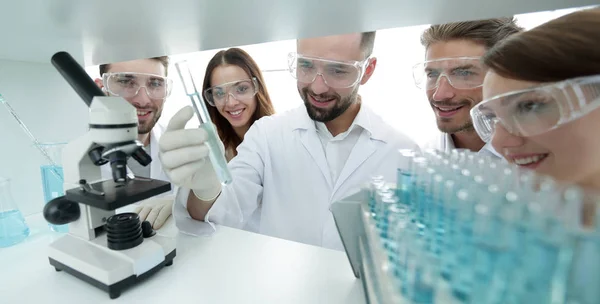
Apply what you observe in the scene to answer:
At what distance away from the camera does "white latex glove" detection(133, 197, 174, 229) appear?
98 centimetres

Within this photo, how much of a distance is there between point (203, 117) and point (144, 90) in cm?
112

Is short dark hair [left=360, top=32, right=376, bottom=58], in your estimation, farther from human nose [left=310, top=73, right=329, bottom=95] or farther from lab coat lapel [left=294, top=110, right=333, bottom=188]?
lab coat lapel [left=294, top=110, right=333, bottom=188]

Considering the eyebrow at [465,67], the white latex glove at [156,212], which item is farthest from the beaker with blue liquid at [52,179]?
the eyebrow at [465,67]

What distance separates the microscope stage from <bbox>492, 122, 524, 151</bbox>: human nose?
898mm

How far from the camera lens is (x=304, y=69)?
1.70 meters

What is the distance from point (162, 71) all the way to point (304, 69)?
88 centimetres

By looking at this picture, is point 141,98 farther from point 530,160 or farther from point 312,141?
point 530,160

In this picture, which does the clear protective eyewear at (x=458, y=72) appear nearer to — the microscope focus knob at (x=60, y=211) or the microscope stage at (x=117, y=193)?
the microscope stage at (x=117, y=193)

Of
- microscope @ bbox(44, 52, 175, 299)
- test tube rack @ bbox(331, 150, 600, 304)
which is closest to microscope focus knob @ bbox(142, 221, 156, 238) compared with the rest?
microscope @ bbox(44, 52, 175, 299)

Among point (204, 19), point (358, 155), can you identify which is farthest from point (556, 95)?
point (358, 155)

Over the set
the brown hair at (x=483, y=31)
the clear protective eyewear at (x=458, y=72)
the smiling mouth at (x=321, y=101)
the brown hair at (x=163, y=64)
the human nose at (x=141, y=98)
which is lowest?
the smiling mouth at (x=321, y=101)

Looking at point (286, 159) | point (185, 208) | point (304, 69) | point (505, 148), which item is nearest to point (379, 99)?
point (304, 69)

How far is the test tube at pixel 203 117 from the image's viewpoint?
828 mm

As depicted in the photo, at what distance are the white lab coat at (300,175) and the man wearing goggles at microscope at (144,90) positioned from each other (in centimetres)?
50
